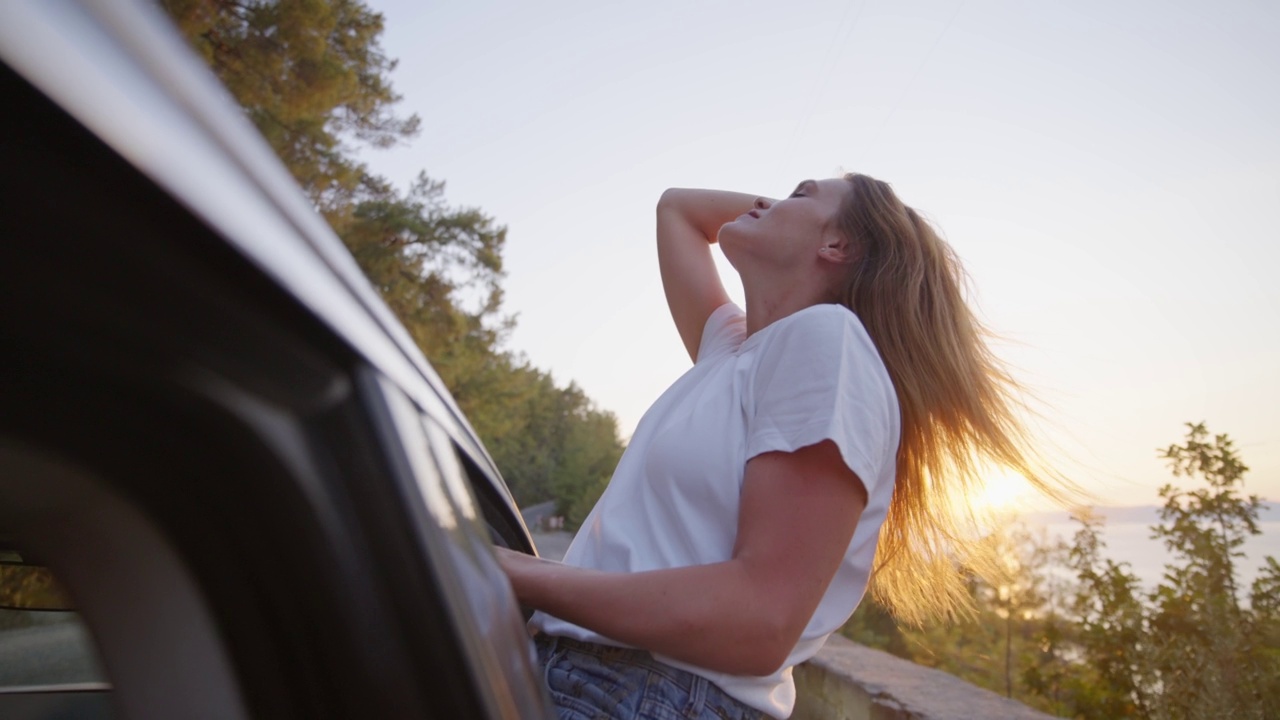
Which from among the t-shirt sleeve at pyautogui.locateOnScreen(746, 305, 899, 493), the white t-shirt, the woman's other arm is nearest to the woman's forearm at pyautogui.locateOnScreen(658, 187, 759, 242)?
the white t-shirt

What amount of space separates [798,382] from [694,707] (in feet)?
1.80

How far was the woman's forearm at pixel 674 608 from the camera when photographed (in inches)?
54.3

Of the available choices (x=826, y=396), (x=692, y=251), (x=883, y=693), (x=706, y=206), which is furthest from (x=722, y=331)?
(x=883, y=693)

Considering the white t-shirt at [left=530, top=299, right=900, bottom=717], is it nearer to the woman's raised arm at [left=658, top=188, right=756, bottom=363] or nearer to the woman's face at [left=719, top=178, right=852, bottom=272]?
the woman's face at [left=719, top=178, right=852, bottom=272]

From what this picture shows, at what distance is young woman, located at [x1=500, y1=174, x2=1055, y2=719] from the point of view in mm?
1412

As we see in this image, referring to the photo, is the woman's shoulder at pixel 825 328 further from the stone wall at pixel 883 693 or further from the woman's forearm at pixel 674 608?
the stone wall at pixel 883 693

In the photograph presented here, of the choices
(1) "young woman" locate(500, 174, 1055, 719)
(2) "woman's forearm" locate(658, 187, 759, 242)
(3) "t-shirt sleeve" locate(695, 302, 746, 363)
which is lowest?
(1) "young woman" locate(500, 174, 1055, 719)

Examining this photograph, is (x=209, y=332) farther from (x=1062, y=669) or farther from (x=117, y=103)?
(x=1062, y=669)

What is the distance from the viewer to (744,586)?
55.0 inches

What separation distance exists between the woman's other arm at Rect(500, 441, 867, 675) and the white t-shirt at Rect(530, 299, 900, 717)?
6 cm

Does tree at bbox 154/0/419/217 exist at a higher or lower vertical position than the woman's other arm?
higher

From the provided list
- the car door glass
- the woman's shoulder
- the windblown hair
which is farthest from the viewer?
the windblown hair

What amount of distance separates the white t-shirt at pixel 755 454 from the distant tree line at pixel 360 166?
296cm

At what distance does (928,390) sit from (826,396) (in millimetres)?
543
